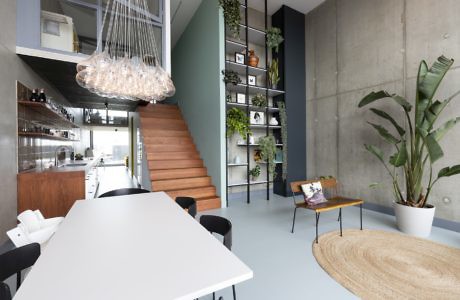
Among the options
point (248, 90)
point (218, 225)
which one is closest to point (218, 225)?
point (218, 225)

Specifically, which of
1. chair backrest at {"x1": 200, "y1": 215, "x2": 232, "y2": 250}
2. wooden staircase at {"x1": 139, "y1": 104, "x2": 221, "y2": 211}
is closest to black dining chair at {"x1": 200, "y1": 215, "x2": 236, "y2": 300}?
chair backrest at {"x1": 200, "y1": 215, "x2": 232, "y2": 250}

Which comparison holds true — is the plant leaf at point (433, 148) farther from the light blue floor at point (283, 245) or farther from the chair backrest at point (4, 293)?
the chair backrest at point (4, 293)

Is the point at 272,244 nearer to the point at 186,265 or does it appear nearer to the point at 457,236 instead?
the point at 186,265

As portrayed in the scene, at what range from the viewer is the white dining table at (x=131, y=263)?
90 cm

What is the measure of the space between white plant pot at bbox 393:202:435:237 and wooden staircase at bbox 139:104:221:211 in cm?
321

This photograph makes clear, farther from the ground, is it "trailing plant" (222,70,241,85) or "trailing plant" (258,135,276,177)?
"trailing plant" (222,70,241,85)

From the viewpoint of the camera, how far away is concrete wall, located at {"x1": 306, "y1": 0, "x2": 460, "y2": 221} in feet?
10.9

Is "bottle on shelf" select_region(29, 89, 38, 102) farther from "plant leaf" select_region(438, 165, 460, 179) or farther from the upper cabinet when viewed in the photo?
"plant leaf" select_region(438, 165, 460, 179)

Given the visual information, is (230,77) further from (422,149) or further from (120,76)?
(422,149)

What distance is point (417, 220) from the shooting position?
3080 millimetres

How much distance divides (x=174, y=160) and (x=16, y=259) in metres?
4.05

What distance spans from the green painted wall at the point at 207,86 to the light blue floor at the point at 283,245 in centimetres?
108

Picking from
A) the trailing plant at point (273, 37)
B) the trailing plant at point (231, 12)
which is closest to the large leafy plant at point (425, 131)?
the trailing plant at point (273, 37)

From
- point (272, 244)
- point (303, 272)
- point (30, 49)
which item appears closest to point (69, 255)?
point (303, 272)
